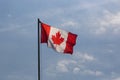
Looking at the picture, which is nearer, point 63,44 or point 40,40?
point 40,40

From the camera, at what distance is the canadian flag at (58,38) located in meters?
41.1

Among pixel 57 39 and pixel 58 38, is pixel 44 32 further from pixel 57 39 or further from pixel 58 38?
pixel 58 38

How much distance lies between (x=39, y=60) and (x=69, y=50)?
5.38 m

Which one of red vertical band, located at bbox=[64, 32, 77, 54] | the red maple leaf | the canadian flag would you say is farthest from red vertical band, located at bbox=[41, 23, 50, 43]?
red vertical band, located at bbox=[64, 32, 77, 54]

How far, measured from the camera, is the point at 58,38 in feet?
138

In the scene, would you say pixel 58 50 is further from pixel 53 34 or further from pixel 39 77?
pixel 39 77

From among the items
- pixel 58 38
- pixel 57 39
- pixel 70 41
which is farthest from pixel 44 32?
pixel 70 41

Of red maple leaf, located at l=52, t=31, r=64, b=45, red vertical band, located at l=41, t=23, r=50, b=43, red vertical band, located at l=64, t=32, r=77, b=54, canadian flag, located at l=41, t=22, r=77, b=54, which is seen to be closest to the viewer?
red vertical band, located at l=41, t=23, r=50, b=43

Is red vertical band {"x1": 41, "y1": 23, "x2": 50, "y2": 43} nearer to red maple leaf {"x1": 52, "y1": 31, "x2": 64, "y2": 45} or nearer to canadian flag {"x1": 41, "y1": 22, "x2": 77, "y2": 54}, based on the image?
canadian flag {"x1": 41, "y1": 22, "x2": 77, "y2": 54}

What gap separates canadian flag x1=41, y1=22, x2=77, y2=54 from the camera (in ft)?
135

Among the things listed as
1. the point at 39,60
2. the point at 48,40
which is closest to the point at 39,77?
the point at 39,60

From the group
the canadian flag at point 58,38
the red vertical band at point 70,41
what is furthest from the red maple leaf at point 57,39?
the red vertical band at point 70,41

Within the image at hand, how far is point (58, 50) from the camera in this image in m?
42.0

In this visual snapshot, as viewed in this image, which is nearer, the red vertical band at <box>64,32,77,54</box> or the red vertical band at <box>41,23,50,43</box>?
the red vertical band at <box>41,23,50,43</box>
